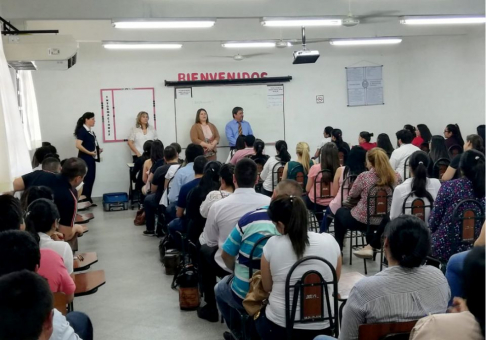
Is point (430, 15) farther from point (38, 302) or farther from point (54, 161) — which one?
point (38, 302)

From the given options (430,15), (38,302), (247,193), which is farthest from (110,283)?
(430,15)

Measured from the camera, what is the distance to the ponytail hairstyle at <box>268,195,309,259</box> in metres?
2.81

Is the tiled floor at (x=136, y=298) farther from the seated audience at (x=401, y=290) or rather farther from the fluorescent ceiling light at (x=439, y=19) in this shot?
the fluorescent ceiling light at (x=439, y=19)

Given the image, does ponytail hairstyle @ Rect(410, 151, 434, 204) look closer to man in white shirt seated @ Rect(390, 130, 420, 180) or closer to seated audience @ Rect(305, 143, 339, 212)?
seated audience @ Rect(305, 143, 339, 212)

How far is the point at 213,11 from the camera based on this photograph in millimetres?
8141

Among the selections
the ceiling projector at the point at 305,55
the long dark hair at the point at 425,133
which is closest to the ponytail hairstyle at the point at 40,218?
the ceiling projector at the point at 305,55

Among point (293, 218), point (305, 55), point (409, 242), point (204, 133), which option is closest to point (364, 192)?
point (293, 218)

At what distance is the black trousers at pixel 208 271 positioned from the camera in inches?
163

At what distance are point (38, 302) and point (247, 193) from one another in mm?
2265

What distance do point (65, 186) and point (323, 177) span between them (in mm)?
2712

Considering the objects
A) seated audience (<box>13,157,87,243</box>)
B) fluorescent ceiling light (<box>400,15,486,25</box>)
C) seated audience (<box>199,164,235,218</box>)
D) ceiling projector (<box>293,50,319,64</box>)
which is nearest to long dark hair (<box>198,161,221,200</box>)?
seated audience (<box>199,164,235,218</box>)

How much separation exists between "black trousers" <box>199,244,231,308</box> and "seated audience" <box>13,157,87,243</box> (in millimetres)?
926

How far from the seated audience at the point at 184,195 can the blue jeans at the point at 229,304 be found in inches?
54.8

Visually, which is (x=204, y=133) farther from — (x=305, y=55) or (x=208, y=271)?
(x=208, y=271)
